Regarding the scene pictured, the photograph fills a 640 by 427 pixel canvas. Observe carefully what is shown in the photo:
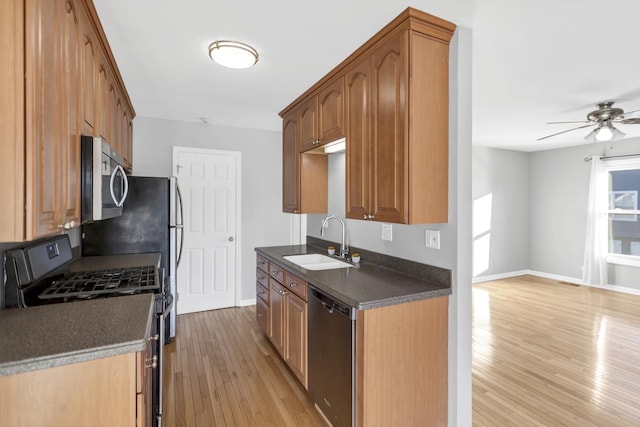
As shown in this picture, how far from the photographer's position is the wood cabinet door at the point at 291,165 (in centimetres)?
325

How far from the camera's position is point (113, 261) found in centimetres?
267

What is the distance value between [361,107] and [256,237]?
9.06ft

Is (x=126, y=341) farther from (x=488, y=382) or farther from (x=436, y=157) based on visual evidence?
(x=488, y=382)

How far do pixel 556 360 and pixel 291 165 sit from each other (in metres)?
3.10

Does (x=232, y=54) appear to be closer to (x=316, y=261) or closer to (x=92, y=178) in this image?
(x=92, y=178)

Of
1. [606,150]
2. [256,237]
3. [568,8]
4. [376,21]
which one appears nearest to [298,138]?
[376,21]

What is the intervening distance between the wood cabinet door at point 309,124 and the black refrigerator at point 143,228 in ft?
4.65

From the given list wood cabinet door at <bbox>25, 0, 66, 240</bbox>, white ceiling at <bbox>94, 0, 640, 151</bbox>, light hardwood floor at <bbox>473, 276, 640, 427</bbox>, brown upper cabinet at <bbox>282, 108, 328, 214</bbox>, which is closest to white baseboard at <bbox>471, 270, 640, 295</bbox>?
light hardwood floor at <bbox>473, 276, 640, 427</bbox>

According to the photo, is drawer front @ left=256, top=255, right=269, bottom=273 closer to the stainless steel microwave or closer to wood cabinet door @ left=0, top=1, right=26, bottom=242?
the stainless steel microwave

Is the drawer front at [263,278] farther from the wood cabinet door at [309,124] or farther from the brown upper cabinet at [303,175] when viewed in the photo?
the wood cabinet door at [309,124]

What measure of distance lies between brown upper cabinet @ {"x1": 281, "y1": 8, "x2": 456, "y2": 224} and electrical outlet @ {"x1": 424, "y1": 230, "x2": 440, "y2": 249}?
0.13m

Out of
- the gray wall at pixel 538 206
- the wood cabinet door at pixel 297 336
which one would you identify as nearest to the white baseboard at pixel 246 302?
the wood cabinet door at pixel 297 336

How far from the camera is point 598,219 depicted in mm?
5379

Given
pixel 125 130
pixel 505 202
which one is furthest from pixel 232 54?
pixel 505 202
